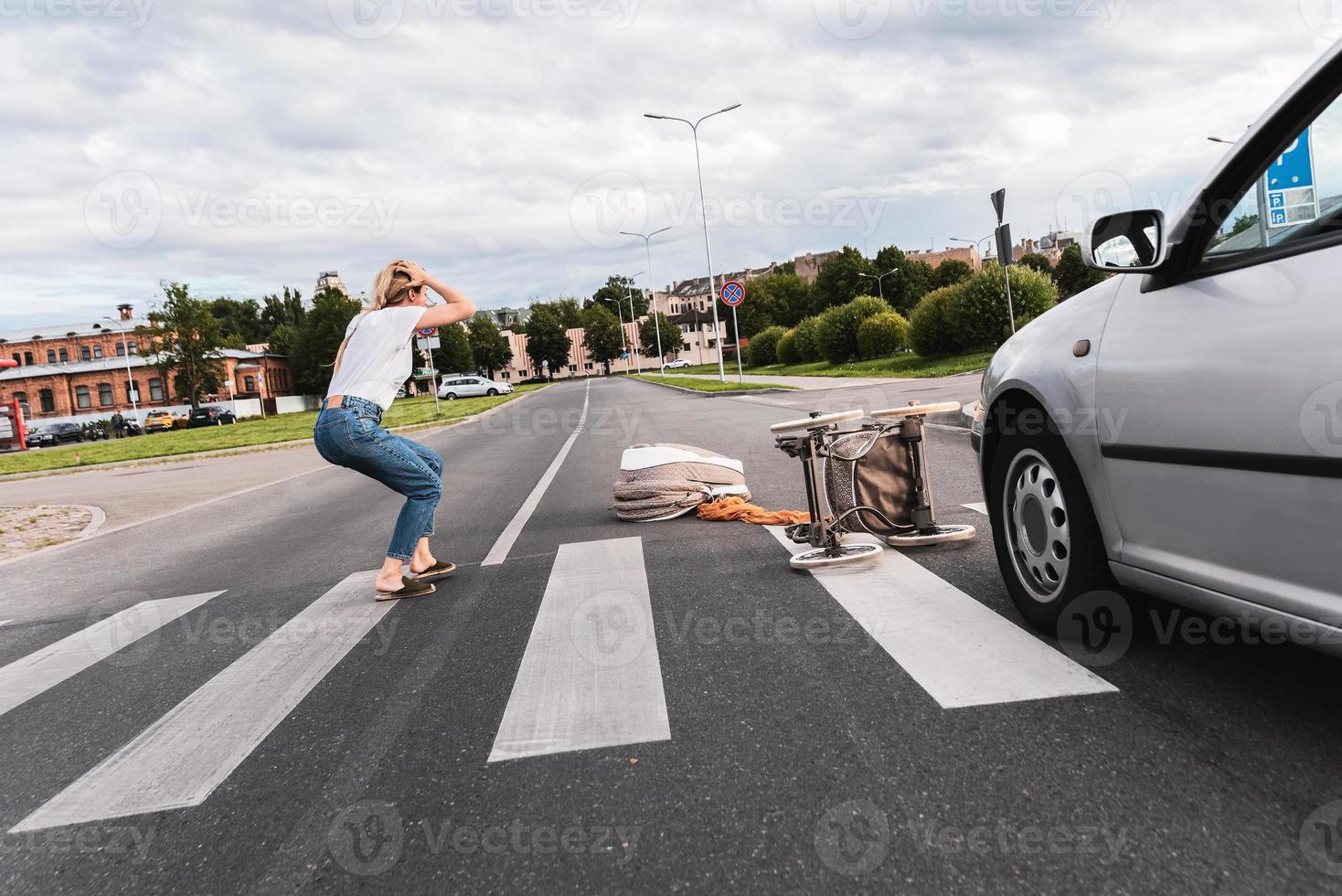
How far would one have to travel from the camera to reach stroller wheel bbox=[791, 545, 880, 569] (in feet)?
15.7

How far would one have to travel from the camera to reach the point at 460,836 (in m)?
2.32

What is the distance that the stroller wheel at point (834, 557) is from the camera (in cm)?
478

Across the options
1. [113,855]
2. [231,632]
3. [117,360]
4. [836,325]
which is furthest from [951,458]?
[117,360]

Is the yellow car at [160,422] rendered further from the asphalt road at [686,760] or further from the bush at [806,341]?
the asphalt road at [686,760]

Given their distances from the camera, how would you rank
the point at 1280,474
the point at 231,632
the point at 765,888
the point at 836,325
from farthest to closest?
the point at 836,325 < the point at 231,632 < the point at 1280,474 < the point at 765,888

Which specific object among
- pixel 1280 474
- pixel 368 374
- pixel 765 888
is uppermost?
pixel 368 374

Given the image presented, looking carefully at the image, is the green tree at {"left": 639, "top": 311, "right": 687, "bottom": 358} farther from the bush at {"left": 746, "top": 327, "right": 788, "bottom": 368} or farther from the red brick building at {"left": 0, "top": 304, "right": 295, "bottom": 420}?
the bush at {"left": 746, "top": 327, "right": 788, "bottom": 368}

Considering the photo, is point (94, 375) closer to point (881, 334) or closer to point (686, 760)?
point (881, 334)

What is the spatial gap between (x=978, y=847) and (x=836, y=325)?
38.3 meters

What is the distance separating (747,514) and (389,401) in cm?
280

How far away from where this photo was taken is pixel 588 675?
3.48 metres

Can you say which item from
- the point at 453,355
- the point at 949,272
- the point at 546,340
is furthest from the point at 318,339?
the point at 949,272

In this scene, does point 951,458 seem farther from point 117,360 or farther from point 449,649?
point 117,360

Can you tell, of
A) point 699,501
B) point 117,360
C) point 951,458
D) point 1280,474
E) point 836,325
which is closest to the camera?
point 1280,474
